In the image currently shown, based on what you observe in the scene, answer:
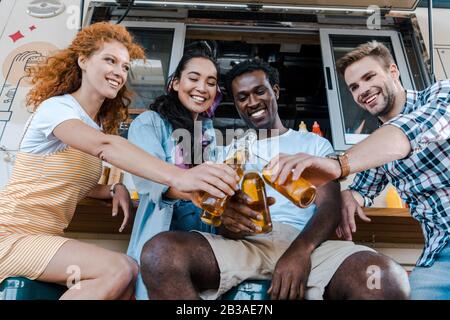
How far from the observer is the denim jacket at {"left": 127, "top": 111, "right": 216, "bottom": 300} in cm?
96

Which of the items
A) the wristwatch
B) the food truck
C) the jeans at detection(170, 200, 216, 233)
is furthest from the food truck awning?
the wristwatch

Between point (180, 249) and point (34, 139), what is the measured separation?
1.49 ft

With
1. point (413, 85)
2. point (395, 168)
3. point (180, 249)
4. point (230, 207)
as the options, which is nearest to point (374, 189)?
point (395, 168)

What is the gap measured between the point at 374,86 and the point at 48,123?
2.90ft

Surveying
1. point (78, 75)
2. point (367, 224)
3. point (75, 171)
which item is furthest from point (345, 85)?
point (75, 171)

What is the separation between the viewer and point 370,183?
118cm

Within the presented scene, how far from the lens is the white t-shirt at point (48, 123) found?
96cm

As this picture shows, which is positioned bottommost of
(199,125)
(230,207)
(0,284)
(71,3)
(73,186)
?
(0,284)

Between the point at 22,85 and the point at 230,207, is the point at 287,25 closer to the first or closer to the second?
the point at 22,85

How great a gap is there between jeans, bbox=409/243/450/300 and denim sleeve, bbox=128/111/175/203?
63 centimetres

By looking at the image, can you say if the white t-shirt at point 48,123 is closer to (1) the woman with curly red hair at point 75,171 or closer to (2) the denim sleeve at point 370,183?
(1) the woman with curly red hair at point 75,171

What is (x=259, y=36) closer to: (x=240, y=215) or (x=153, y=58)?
(x=153, y=58)

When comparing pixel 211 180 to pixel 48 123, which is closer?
pixel 211 180

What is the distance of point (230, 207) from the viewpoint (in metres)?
0.86
